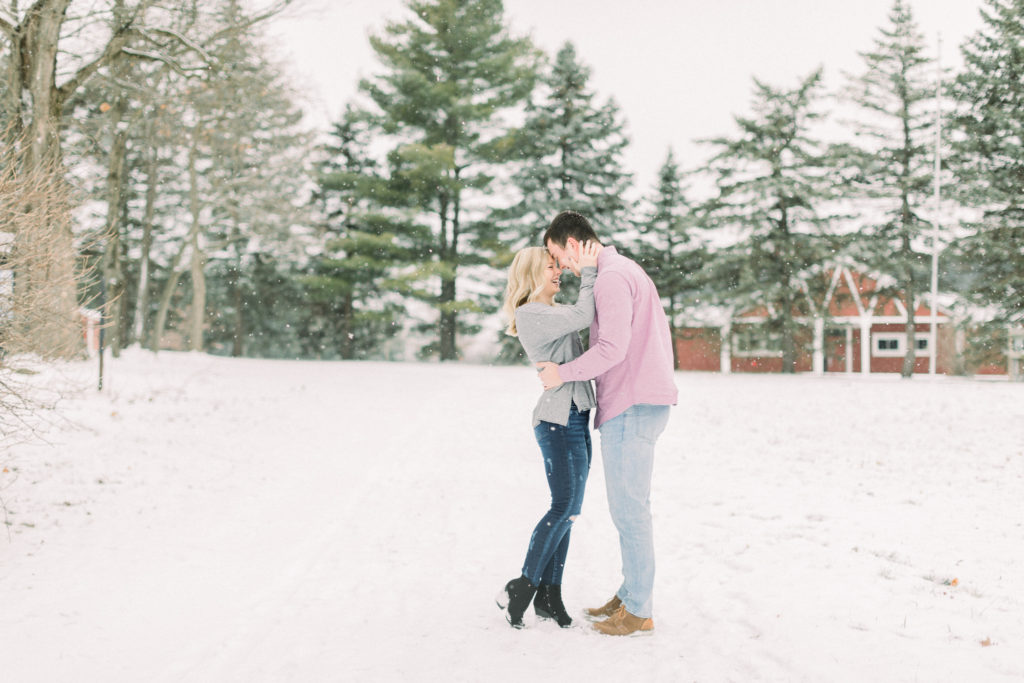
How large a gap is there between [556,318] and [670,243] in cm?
2992

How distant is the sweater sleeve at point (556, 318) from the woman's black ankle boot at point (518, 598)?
4.02 ft

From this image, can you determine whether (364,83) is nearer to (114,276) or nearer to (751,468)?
(114,276)

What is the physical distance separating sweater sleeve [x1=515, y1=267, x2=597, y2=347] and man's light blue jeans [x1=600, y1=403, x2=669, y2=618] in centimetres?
51

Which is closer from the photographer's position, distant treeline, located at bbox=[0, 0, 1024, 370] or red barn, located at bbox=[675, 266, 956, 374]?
distant treeline, located at bbox=[0, 0, 1024, 370]

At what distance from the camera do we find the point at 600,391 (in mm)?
3609

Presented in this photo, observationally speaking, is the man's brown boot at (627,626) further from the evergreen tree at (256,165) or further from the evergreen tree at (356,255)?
the evergreen tree at (356,255)

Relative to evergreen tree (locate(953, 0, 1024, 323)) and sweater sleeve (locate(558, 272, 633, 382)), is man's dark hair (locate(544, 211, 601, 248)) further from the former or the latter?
evergreen tree (locate(953, 0, 1024, 323))

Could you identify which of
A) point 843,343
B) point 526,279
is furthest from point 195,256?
point 843,343

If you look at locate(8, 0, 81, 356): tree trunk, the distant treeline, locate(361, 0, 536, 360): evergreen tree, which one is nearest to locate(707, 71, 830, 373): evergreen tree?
the distant treeline

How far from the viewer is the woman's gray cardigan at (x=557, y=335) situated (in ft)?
11.4

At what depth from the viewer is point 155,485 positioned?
7090mm

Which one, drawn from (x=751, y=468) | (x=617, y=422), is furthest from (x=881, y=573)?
(x=751, y=468)

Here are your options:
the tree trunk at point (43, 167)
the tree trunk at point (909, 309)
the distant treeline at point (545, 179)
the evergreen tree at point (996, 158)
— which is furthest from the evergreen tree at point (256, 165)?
the tree trunk at point (909, 309)

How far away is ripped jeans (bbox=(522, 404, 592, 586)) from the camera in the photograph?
11.7 feet
